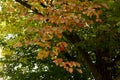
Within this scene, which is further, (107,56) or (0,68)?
(0,68)

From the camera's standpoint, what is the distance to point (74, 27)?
8648mm

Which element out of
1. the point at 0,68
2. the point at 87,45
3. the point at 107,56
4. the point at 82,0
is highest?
the point at 82,0

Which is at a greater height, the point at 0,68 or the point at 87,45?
Answer: the point at 87,45

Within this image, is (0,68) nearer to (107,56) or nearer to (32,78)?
(32,78)

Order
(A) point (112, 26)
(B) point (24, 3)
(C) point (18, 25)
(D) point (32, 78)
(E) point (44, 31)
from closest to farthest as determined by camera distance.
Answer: (E) point (44, 31), (A) point (112, 26), (B) point (24, 3), (C) point (18, 25), (D) point (32, 78)

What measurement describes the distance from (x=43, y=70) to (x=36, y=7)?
16.8 feet

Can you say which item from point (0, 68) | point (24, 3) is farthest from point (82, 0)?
point (0, 68)

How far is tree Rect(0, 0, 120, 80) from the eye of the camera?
653 centimetres

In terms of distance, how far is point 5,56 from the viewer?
13.9 metres

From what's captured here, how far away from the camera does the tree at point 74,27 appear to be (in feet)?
21.4

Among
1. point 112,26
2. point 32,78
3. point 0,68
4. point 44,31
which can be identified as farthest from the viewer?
point 0,68

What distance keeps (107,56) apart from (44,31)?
568 centimetres

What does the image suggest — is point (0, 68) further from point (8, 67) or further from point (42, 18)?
point (42, 18)

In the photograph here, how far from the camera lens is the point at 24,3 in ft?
31.1
